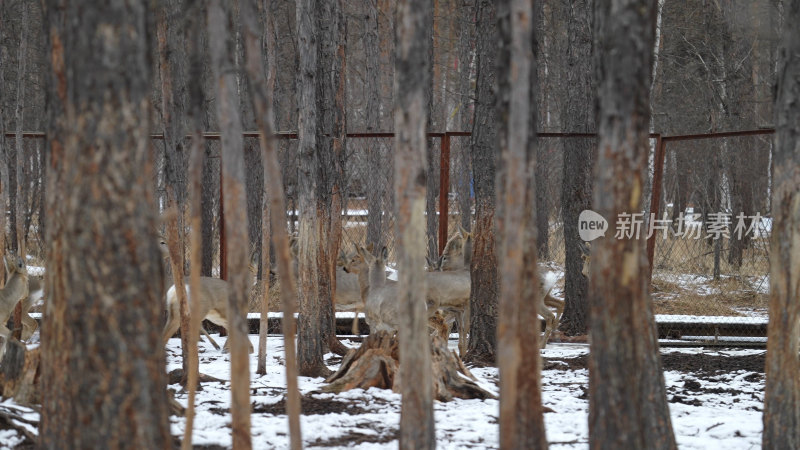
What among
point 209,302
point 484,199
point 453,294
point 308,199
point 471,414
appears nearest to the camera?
point 471,414

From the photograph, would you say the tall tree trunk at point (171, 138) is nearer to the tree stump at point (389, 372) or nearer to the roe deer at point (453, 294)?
the tree stump at point (389, 372)

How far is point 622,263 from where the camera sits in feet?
13.1

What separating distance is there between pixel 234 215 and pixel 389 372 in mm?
3881

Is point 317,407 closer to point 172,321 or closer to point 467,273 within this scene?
point 172,321

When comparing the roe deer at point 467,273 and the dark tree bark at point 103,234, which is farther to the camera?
the roe deer at point 467,273

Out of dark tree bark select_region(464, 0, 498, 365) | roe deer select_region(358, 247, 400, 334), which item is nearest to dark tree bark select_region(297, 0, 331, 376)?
roe deer select_region(358, 247, 400, 334)

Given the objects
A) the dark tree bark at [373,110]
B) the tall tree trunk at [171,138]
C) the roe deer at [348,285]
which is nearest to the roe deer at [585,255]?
the roe deer at [348,285]

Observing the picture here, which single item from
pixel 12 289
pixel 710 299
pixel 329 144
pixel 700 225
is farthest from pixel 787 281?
pixel 700 225

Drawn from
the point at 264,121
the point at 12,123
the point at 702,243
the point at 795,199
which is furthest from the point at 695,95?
the point at 264,121

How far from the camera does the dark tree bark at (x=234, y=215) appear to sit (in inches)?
150

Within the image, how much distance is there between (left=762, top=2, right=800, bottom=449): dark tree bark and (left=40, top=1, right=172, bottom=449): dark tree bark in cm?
312

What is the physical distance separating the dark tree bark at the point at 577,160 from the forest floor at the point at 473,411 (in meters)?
1.95

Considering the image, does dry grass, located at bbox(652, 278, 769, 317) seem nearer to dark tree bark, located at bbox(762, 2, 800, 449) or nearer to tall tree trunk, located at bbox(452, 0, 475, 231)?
tall tree trunk, located at bbox(452, 0, 475, 231)

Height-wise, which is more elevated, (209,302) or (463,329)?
(209,302)
